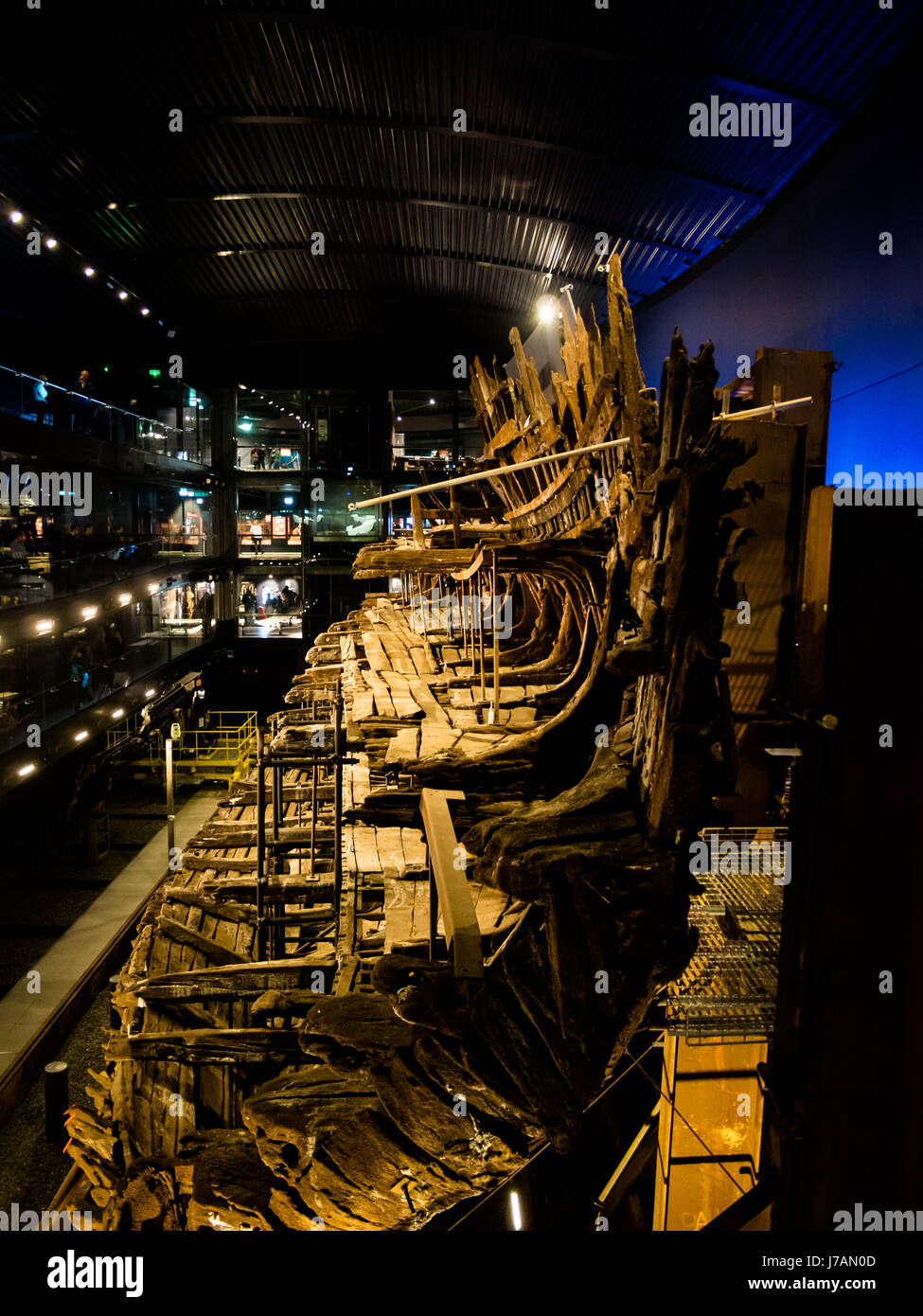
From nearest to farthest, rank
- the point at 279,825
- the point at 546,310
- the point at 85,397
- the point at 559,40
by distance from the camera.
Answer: the point at 279,825 → the point at 559,40 → the point at 85,397 → the point at 546,310

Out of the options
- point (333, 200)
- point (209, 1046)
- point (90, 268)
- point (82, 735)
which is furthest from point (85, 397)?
point (209, 1046)

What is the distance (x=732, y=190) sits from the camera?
12.6 metres

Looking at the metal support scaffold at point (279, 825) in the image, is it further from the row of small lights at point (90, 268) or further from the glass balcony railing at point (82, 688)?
the row of small lights at point (90, 268)

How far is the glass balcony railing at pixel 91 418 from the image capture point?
15.2m

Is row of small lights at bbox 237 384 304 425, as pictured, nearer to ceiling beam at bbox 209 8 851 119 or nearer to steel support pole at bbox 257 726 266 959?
ceiling beam at bbox 209 8 851 119

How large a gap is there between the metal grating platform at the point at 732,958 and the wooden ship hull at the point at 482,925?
99cm

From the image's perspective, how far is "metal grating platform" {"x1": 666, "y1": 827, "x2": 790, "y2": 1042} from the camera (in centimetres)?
480

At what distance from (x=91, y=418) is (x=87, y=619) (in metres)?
4.83

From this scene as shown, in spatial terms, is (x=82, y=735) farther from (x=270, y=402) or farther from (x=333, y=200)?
(x=270, y=402)

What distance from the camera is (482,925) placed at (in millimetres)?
4312

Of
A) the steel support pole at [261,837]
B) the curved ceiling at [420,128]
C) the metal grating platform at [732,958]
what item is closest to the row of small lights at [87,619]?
the curved ceiling at [420,128]

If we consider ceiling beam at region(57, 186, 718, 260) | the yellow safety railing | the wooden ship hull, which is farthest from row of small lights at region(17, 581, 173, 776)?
the wooden ship hull
